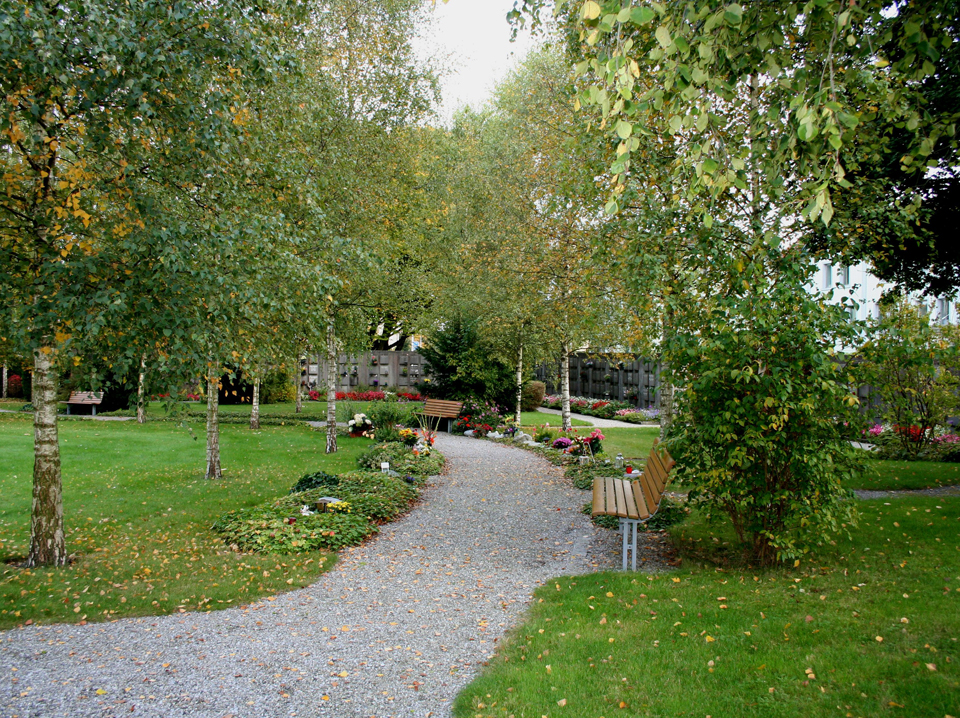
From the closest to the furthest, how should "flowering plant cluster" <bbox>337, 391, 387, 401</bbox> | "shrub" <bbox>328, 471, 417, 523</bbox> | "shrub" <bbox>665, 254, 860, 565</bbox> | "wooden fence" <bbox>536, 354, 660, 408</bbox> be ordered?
"shrub" <bbox>665, 254, 860, 565</bbox>, "shrub" <bbox>328, 471, 417, 523</bbox>, "wooden fence" <bbox>536, 354, 660, 408</bbox>, "flowering plant cluster" <bbox>337, 391, 387, 401</bbox>

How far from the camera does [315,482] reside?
848 cm

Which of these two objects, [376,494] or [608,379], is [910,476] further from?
[608,379]

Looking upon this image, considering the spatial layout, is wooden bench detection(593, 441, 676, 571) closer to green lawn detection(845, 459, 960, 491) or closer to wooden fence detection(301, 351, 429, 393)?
green lawn detection(845, 459, 960, 491)

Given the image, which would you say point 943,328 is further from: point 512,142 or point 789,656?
point 789,656

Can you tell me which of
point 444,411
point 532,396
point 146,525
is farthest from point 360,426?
point 532,396

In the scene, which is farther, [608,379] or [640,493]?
[608,379]

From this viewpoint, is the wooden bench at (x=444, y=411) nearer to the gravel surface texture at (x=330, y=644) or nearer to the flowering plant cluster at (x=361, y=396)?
the flowering plant cluster at (x=361, y=396)

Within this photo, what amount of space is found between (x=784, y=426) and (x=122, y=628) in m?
5.20

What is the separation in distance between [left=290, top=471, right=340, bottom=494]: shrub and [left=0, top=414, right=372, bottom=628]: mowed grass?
2.14ft

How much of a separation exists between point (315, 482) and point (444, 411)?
8560 mm

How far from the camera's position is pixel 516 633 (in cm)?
430

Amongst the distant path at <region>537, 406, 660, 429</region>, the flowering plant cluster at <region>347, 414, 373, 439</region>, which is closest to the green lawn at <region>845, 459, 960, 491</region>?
Result: the distant path at <region>537, 406, 660, 429</region>

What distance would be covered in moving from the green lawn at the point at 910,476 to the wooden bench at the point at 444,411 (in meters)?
9.66

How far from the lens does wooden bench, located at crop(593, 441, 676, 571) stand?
573cm
